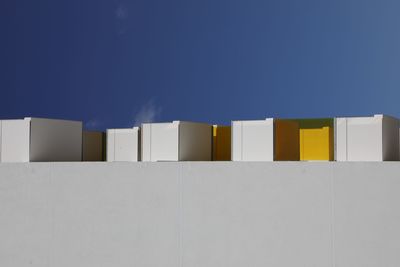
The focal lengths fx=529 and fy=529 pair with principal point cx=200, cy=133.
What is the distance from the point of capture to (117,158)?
25375 millimetres

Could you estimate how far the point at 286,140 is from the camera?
2006 centimetres

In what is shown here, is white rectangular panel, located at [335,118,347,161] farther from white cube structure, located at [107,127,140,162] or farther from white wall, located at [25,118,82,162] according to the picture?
white cube structure, located at [107,127,140,162]

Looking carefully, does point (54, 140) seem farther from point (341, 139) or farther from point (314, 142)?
point (341, 139)

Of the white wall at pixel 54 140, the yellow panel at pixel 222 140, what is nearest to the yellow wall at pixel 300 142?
the yellow panel at pixel 222 140

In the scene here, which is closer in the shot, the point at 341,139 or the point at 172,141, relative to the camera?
the point at 341,139

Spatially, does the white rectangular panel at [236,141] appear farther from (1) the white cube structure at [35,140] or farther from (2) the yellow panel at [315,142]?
(1) the white cube structure at [35,140]

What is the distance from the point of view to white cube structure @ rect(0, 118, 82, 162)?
20609mm

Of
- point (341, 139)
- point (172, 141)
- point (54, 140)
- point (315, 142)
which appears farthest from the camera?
point (315, 142)

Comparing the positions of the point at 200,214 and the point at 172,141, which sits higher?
the point at 172,141

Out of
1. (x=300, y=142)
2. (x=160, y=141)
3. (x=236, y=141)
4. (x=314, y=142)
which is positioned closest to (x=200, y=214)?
(x=236, y=141)

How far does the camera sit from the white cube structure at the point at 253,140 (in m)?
18.5

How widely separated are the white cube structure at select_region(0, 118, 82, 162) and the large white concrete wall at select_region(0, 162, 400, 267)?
735 mm

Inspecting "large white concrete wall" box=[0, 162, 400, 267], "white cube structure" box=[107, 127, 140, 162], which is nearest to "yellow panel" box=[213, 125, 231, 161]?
"white cube structure" box=[107, 127, 140, 162]

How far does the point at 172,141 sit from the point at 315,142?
22.4 feet
